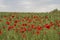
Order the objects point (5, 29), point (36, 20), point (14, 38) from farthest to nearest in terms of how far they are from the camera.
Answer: point (36, 20) < point (5, 29) < point (14, 38)

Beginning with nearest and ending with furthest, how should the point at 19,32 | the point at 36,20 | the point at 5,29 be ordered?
1. the point at 19,32
2. the point at 5,29
3. the point at 36,20

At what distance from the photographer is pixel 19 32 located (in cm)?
592

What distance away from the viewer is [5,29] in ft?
20.7

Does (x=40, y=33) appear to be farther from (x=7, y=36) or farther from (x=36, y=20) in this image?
(x=36, y=20)

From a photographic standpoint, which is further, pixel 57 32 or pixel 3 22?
pixel 3 22

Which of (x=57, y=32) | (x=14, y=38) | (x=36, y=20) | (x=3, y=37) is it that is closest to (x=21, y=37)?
(x=14, y=38)

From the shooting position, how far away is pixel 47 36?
5.69 metres

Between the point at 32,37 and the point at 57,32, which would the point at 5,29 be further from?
the point at 57,32

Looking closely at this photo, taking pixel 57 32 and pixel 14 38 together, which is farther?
pixel 57 32

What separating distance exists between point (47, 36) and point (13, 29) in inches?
42.0

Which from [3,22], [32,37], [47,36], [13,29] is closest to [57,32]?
[47,36]

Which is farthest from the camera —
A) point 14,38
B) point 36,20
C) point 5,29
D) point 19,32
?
point 36,20

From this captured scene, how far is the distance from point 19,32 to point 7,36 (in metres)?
0.42

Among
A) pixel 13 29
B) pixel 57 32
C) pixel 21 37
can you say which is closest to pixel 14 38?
pixel 21 37
